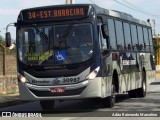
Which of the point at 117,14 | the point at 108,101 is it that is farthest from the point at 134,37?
the point at 108,101

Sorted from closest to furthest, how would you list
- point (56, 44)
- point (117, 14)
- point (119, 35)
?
point (56, 44) < point (119, 35) < point (117, 14)

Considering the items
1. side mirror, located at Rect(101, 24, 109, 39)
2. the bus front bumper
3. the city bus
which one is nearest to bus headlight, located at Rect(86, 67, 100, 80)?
the city bus

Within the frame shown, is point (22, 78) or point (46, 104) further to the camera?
point (46, 104)

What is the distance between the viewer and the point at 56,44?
14938 millimetres

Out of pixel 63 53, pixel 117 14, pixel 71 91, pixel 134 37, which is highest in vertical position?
pixel 117 14

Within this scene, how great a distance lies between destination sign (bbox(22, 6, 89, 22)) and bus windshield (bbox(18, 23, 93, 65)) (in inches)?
11.0

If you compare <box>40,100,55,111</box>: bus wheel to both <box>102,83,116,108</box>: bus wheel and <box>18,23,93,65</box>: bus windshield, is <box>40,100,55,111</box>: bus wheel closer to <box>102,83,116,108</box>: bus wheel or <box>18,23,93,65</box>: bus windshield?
<box>102,83,116,108</box>: bus wheel

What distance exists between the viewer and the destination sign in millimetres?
14922

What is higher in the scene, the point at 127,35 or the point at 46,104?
the point at 127,35

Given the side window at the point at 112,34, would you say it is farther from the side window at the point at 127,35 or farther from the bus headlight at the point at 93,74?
the bus headlight at the point at 93,74

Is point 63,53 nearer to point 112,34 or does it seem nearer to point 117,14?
point 112,34

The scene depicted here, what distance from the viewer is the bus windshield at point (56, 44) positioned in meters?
14.7

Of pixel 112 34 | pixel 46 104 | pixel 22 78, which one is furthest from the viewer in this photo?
pixel 112 34

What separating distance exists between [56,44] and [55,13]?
968 mm
